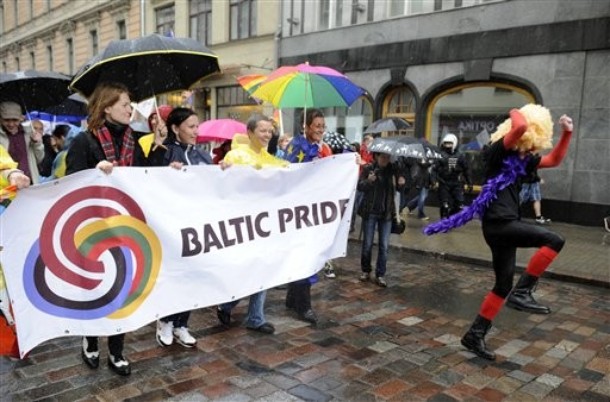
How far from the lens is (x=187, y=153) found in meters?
4.08

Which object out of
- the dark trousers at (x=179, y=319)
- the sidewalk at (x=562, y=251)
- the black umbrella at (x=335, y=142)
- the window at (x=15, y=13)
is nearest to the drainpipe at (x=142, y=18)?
the sidewalk at (x=562, y=251)

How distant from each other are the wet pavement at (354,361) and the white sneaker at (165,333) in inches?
2.6

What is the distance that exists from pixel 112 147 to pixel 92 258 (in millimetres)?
750

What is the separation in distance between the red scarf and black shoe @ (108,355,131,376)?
53.6 inches

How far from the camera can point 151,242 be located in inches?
139

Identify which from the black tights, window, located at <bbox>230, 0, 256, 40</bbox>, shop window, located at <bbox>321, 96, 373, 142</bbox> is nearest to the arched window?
shop window, located at <bbox>321, 96, 373, 142</bbox>

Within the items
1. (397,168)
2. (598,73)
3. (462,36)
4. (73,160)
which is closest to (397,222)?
(397,168)

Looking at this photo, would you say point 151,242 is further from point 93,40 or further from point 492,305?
point 93,40

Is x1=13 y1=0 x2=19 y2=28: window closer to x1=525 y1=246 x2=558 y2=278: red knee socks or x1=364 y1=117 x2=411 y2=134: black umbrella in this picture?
x1=364 y1=117 x2=411 y2=134: black umbrella

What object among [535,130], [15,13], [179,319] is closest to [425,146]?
[535,130]

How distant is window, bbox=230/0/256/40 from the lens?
19.8 meters

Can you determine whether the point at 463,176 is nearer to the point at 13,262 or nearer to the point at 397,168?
the point at 397,168

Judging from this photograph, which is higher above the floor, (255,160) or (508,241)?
(255,160)

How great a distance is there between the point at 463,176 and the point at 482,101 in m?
3.39
